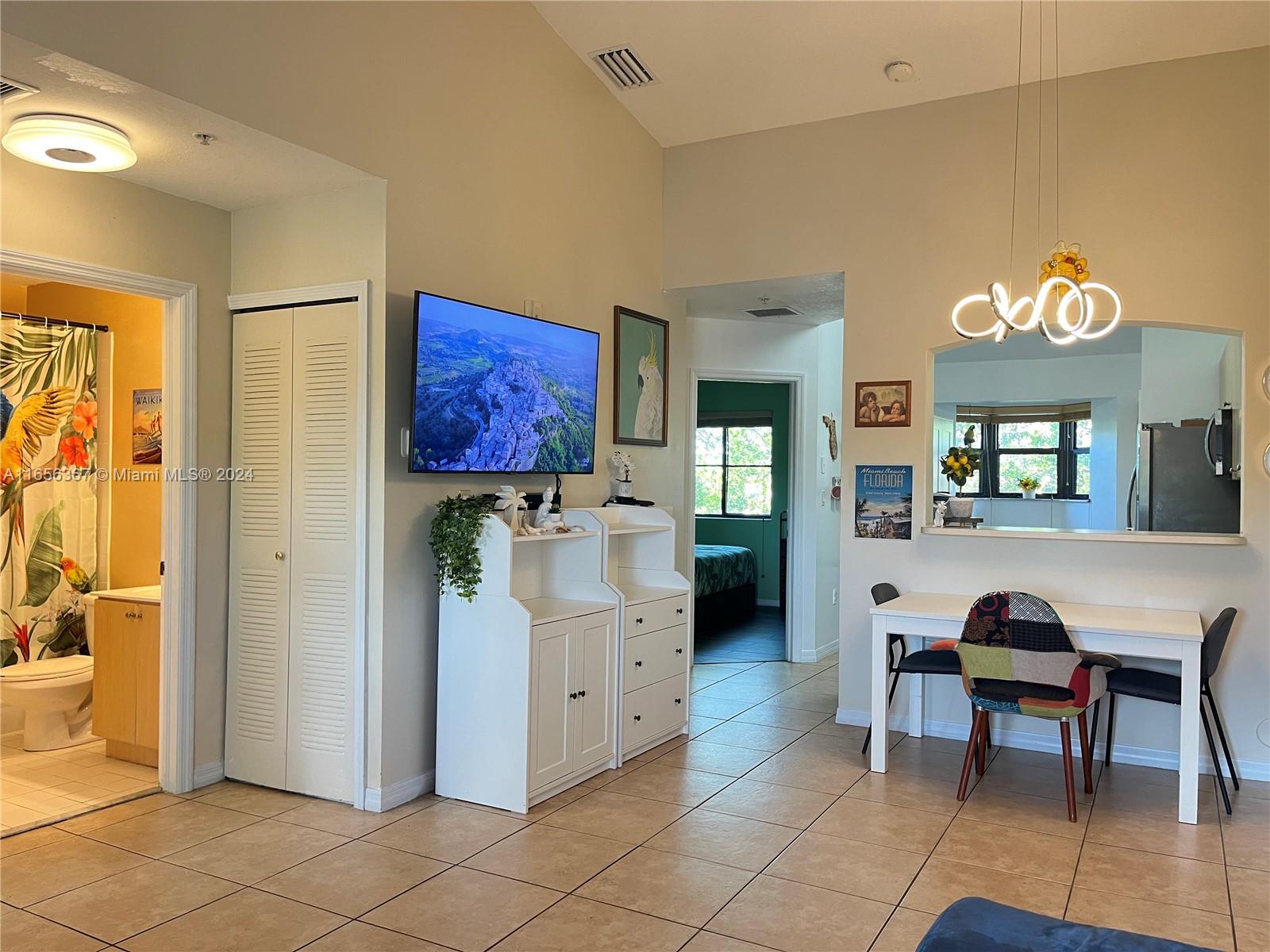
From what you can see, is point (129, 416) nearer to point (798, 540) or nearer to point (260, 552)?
point (260, 552)

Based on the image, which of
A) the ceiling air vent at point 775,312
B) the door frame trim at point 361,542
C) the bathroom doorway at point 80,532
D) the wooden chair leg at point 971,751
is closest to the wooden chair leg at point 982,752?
the wooden chair leg at point 971,751

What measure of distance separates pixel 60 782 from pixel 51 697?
588 mm

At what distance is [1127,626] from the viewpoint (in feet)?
12.6

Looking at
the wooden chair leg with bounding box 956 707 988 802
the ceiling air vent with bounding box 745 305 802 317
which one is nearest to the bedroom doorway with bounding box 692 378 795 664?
the ceiling air vent with bounding box 745 305 802 317

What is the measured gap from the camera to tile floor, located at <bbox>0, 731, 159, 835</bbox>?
3617 mm

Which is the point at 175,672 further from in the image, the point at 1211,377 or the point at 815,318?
the point at 1211,377

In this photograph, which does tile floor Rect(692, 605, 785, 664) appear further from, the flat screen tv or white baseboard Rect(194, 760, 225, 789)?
white baseboard Rect(194, 760, 225, 789)

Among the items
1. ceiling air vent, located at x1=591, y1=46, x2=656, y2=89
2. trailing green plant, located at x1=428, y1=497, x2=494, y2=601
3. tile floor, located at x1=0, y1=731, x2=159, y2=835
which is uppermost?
ceiling air vent, located at x1=591, y1=46, x2=656, y2=89

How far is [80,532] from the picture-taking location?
4.87 meters

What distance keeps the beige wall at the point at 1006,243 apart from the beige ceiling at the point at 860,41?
15cm

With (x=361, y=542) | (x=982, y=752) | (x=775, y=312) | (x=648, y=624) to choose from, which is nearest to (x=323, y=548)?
(x=361, y=542)

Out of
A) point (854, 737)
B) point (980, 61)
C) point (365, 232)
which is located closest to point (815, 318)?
point (980, 61)

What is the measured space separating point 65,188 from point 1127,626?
15.0ft

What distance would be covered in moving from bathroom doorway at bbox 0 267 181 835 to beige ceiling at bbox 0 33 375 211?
34.2 inches
